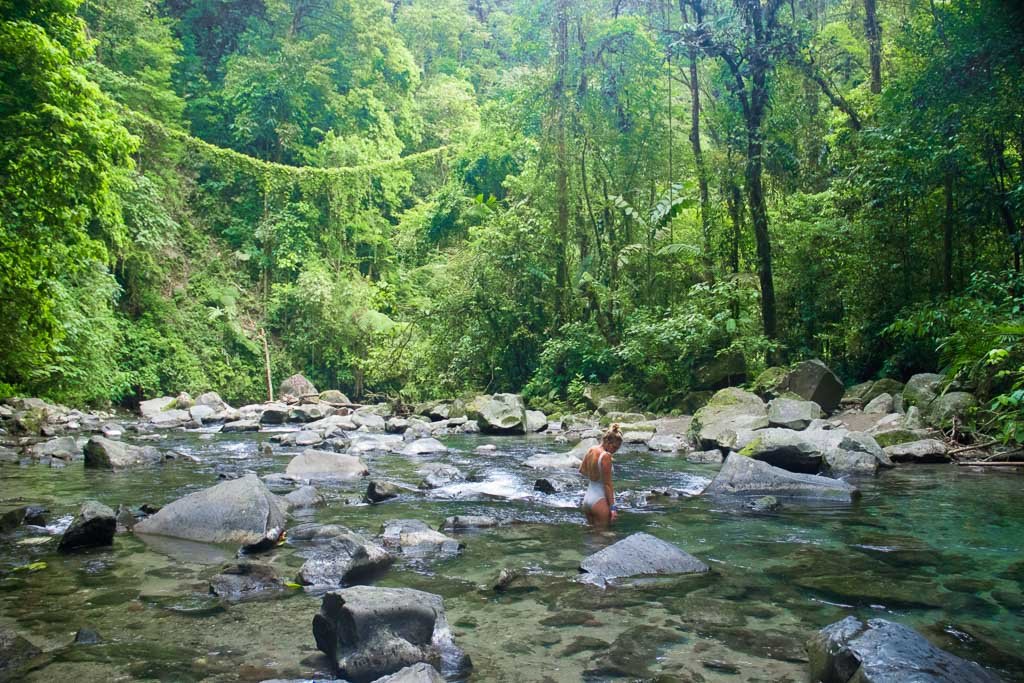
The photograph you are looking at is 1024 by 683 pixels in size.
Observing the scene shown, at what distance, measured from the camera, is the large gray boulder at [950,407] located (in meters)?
9.24

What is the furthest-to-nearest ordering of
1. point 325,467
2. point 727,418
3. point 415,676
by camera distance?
1. point 727,418
2. point 325,467
3. point 415,676

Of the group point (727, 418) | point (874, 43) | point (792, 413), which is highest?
point (874, 43)

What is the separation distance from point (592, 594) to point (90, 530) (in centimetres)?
367

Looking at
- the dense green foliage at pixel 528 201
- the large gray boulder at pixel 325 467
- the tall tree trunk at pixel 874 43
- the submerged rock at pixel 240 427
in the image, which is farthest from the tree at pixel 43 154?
the tall tree trunk at pixel 874 43

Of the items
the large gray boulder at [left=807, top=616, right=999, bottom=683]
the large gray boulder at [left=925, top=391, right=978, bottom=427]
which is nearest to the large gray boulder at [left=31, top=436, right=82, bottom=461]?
the large gray boulder at [left=807, top=616, right=999, bottom=683]

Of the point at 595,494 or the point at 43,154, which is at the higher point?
the point at 43,154

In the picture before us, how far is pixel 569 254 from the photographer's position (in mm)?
18016

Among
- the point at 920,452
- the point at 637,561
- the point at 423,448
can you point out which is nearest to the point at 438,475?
the point at 423,448

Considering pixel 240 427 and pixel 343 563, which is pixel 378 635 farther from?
pixel 240 427

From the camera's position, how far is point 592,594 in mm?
4148

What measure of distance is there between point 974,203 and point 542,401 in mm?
9838

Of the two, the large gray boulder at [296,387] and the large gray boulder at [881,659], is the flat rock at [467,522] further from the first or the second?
the large gray boulder at [296,387]

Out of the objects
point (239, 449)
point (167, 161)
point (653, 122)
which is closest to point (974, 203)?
point (653, 122)

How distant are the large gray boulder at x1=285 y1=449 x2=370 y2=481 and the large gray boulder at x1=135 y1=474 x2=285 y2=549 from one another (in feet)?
9.37
